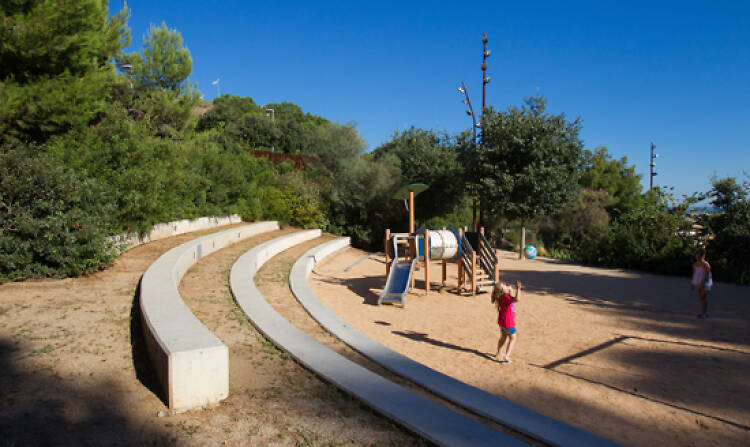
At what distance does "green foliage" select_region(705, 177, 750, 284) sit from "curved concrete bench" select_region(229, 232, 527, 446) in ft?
45.5

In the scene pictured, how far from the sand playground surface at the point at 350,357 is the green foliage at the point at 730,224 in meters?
2.68

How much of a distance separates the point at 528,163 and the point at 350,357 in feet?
50.4

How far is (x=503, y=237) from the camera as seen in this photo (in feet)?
103

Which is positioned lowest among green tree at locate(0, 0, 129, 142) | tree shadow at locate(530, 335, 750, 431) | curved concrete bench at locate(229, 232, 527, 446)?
tree shadow at locate(530, 335, 750, 431)

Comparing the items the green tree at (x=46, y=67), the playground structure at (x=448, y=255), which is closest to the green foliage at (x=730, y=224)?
the playground structure at (x=448, y=255)

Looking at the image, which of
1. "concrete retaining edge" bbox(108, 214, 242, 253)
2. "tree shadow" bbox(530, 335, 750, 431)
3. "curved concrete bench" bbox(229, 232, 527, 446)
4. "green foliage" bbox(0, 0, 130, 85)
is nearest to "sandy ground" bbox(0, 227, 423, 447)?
"curved concrete bench" bbox(229, 232, 527, 446)

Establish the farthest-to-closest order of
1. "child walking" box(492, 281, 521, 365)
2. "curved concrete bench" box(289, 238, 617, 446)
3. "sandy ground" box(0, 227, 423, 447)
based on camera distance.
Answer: "child walking" box(492, 281, 521, 365), "curved concrete bench" box(289, 238, 617, 446), "sandy ground" box(0, 227, 423, 447)

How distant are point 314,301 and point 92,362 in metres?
4.67

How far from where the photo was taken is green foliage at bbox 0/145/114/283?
7.68 metres

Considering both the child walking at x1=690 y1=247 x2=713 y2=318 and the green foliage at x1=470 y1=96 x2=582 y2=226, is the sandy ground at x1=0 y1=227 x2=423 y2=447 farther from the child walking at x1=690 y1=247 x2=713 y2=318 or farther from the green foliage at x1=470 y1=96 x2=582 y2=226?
the green foliage at x1=470 y1=96 x2=582 y2=226

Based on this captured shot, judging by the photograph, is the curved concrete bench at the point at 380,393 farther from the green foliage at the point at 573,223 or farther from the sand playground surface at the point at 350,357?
the green foliage at the point at 573,223

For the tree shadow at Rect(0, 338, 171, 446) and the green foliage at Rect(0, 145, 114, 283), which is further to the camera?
the green foliage at Rect(0, 145, 114, 283)

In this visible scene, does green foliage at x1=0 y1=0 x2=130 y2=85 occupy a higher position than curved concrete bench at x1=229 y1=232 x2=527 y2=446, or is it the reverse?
green foliage at x1=0 y1=0 x2=130 y2=85

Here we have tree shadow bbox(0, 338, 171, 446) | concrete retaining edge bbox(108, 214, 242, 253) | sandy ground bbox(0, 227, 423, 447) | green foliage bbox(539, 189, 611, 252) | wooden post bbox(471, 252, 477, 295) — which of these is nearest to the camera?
tree shadow bbox(0, 338, 171, 446)
